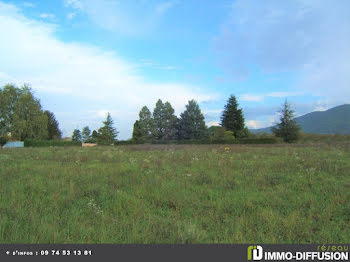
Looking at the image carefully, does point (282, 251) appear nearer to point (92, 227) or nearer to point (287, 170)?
point (92, 227)

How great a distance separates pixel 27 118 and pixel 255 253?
53.3 m

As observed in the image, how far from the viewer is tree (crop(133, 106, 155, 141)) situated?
2130 inches

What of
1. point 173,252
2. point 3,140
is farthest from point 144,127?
point 173,252

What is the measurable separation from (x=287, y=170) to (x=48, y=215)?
7335 mm

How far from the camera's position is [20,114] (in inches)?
1681

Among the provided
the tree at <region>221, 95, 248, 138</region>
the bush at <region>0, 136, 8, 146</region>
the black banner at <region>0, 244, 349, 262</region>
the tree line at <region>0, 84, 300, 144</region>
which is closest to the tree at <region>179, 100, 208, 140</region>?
the tree line at <region>0, 84, 300, 144</region>

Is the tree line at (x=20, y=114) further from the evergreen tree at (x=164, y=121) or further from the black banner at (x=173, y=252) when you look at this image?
the black banner at (x=173, y=252)

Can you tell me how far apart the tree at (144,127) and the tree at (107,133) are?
906 cm

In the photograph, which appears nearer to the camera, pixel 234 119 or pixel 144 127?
pixel 234 119

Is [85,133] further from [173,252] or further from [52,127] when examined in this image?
[173,252]

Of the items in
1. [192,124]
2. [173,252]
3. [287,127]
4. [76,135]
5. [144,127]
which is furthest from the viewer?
[76,135]

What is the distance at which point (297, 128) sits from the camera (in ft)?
117

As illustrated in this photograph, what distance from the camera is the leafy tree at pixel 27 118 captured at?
4209 cm

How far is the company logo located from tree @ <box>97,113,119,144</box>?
2310 inches
